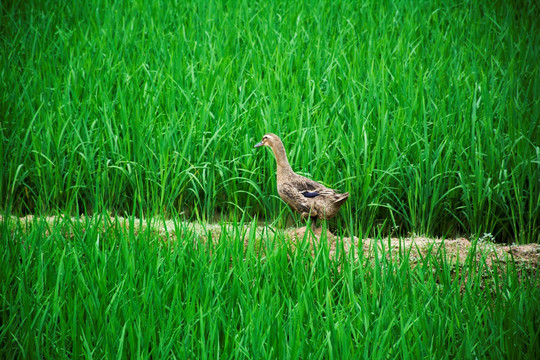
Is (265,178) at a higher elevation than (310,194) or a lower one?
higher

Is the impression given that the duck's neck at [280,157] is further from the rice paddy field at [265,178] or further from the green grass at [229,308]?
the green grass at [229,308]

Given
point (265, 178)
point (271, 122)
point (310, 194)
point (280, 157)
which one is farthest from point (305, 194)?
point (271, 122)

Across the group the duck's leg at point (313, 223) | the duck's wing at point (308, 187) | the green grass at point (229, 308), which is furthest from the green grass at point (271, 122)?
the green grass at point (229, 308)

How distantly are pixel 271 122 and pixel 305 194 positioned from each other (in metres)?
1.02

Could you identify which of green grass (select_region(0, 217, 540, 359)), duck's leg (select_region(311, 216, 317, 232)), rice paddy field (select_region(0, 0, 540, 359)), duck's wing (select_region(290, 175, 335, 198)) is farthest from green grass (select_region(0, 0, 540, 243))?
green grass (select_region(0, 217, 540, 359))

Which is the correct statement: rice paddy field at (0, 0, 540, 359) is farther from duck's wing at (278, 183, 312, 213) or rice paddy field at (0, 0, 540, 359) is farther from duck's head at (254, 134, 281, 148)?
duck's head at (254, 134, 281, 148)

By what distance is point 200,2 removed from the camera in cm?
679

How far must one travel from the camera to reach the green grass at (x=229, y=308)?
8.56 feet

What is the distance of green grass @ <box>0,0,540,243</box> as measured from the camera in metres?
4.36

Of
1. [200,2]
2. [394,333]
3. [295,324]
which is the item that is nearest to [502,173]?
[394,333]

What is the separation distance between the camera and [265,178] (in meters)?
4.58

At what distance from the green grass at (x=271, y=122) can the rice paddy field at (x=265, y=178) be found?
0.03 meters

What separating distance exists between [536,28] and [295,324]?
15.9 feet

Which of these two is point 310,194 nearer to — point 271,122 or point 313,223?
point 313,223
